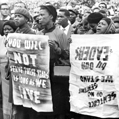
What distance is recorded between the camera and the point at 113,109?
6621mm

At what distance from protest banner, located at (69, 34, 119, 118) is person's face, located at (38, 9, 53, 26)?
675mm

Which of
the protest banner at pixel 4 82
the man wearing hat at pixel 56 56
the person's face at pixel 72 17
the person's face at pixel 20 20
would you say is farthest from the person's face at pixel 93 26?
the person's face at pixel 72 17

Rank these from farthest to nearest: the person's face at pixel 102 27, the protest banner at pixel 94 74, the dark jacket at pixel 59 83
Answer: the dark jacket at pixel 59 83 → the person's face at pixel 102 27 → the protest banner at pixel 94 74

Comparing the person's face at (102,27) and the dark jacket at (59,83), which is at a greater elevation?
the person's face at (102,27)

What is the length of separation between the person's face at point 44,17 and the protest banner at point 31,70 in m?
0.36

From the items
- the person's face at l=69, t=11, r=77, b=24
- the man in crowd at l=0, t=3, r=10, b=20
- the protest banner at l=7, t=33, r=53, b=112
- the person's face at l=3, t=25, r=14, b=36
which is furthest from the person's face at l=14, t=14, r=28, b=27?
the man in crowd at l=0, t=3, r=10, b=20

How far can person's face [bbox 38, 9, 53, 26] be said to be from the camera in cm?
733

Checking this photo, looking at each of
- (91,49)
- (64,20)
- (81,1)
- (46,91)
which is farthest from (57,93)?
(81,1)

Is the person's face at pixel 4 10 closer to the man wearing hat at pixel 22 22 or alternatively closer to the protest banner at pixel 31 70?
the man wearing hat at pixel 22 22

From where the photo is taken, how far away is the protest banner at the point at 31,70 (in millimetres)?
7023

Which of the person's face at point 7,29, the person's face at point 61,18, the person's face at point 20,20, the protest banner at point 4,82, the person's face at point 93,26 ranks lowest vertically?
the protest banner at point 4,82

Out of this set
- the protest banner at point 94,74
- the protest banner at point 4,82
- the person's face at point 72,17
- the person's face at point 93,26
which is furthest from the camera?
the person's face at point 72,17

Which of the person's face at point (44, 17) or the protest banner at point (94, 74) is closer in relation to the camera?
the protest banner at point (94, 74)

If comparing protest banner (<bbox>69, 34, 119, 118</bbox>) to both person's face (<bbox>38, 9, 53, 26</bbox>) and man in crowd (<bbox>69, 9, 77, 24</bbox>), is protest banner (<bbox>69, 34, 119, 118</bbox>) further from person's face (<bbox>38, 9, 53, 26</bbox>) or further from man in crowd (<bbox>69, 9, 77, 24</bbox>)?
man in crowd (<bbox>69, 9, 77, 24</bbox>)
